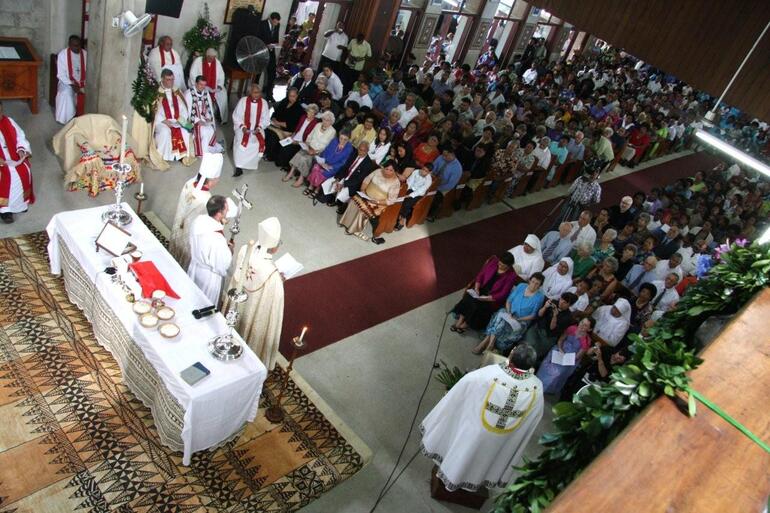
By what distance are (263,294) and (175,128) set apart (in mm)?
4420

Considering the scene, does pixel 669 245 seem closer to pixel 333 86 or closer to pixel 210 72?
pixel 333 86

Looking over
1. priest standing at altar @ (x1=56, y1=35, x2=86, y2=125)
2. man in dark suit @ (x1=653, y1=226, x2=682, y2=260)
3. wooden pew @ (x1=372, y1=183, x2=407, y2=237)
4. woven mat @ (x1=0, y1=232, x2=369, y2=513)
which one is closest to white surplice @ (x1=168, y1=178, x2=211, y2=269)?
woven mat @ (x1=0, y1=232, x2=369, y2=513)

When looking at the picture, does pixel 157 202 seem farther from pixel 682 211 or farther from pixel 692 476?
pixel 682 211

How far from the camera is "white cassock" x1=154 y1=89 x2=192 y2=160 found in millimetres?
8586

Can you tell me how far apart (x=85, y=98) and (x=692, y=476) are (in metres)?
9.02

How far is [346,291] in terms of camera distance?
775 centimetres

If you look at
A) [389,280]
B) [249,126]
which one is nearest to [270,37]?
[249,126]

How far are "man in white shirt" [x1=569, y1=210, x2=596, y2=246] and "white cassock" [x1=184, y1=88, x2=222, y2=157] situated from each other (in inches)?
210

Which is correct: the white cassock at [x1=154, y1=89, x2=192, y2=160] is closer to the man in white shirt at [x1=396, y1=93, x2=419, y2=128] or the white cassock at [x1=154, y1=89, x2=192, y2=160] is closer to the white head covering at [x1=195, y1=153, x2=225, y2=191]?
the white head covering at [x1=195, y1=153, x2=225, y2=191]

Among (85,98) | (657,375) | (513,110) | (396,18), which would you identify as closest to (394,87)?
(513,110)

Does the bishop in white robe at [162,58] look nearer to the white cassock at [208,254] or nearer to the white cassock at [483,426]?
the white cassock at [208,254]

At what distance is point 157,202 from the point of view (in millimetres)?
8078

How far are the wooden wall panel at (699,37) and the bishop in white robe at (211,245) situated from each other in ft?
16.1

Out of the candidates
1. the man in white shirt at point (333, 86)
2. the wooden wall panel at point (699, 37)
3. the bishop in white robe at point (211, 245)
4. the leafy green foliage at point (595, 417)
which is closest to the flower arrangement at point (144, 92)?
the bishop in white robe at point (211, 245)
